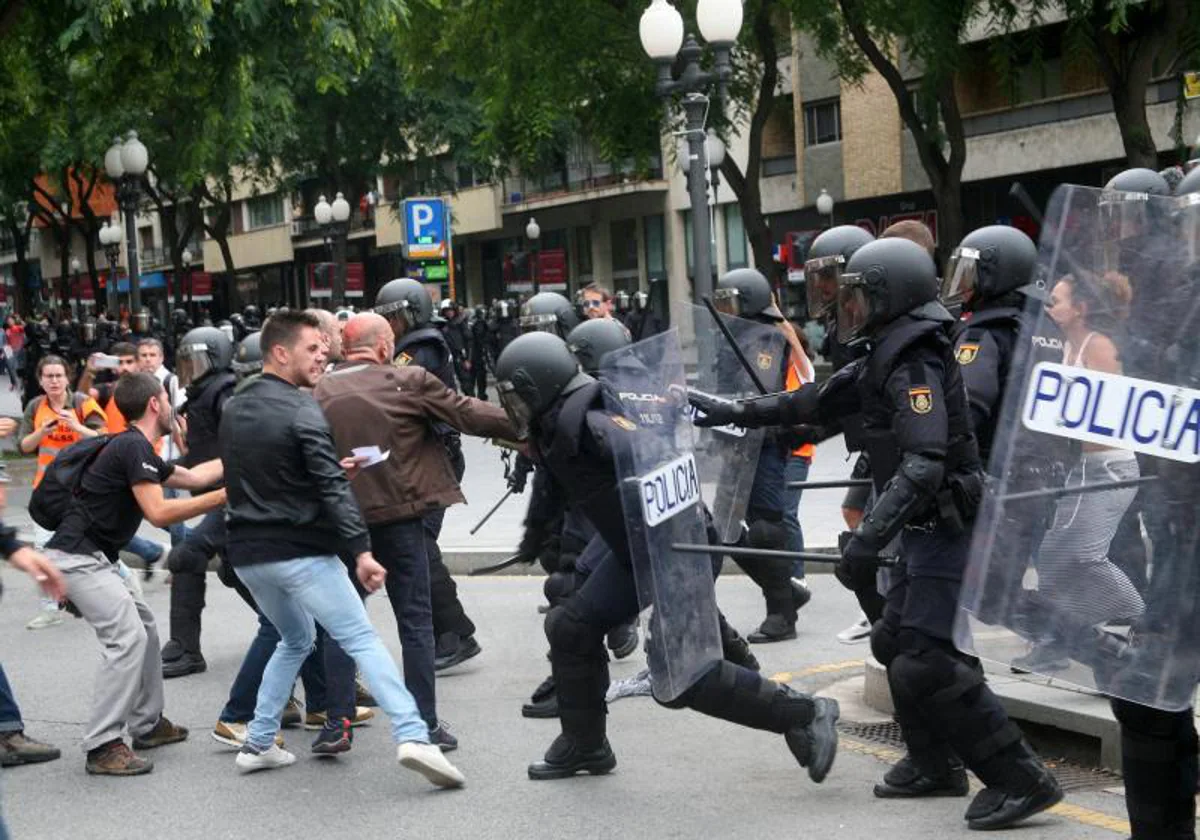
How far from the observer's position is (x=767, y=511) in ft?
29.5

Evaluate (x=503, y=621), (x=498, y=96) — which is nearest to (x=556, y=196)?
(x=498, y=96)

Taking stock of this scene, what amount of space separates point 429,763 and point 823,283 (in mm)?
2311

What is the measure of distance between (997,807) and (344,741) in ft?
8.74

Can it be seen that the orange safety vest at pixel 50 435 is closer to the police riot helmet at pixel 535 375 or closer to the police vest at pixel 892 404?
the police riot helmet at pixel 535 375

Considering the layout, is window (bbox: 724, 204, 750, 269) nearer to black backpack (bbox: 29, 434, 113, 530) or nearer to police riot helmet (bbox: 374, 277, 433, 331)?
police riot helmet (bbox: 374, 277, 433, 331)

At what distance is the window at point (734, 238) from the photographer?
46062 millimetres

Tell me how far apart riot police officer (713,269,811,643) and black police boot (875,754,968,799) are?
2607 millimetres

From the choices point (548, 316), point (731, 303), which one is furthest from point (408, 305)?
point (731, 303)

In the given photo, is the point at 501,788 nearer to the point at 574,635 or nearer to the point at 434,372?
the point at 574,635

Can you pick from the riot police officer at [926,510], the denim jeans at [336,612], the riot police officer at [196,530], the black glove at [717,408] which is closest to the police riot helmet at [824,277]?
the black glove at [717,408]

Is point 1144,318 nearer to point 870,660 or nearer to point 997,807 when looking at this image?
point 997,807

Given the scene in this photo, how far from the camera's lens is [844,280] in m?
5.67

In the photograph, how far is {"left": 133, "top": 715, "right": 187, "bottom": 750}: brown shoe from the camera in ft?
23.9

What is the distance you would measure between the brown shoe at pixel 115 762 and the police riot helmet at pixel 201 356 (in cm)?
256
